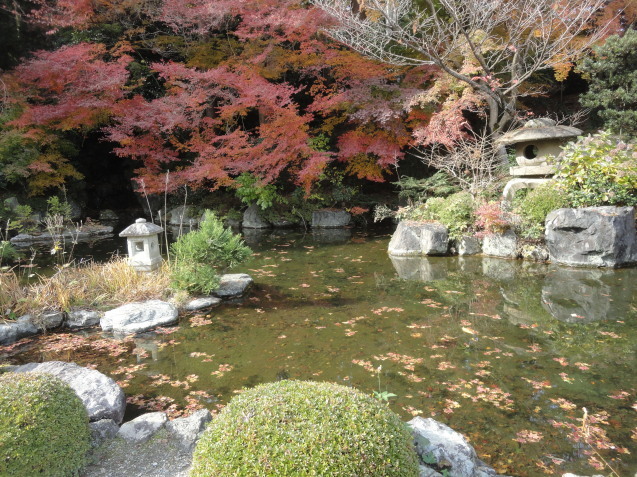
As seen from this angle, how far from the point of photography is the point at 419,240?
9.39 meters

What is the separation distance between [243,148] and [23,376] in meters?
10.5

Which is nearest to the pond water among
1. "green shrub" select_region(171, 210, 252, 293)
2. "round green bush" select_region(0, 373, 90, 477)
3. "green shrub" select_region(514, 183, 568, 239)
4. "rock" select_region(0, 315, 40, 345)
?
"rock" select_region(0, 315, 40, 345)

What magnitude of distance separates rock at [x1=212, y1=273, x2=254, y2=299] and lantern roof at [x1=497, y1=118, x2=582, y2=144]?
6281 mm

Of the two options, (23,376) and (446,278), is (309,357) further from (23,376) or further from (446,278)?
(446,278)

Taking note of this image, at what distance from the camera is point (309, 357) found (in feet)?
15.2

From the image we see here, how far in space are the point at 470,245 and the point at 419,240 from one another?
3.46 feet

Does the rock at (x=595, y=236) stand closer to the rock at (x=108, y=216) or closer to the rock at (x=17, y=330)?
the rock at (x=17, y=330)

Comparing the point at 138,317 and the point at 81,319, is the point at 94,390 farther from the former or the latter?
the point at 81,319

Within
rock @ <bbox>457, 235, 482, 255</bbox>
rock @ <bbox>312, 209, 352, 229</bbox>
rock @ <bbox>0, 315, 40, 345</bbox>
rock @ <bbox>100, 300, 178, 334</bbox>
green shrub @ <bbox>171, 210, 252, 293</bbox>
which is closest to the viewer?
rock @ <bbox>0, 315, 40, 345</bbox>

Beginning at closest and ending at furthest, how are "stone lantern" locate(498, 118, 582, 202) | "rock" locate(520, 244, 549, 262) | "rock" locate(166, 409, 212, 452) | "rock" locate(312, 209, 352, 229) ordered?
"rock" locate(166, 409, 212, 452) → "rock" locate(520, 244, 549, 262) → "stone lantern" locate(498, 118, 582, 202) → "rock" locate(312, 209, 352, 229)

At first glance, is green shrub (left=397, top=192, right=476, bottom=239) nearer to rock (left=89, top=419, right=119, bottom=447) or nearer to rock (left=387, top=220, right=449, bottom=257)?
rock (left=387, top=220, right=449, bottom=257)

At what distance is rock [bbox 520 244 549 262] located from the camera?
839 centimetres

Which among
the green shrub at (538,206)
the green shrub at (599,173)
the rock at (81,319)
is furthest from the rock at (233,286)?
the green shrub at (599,173)

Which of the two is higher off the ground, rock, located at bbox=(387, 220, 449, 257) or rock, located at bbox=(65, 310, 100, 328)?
rock, located at bbox=(387, 220, 449, 257)
